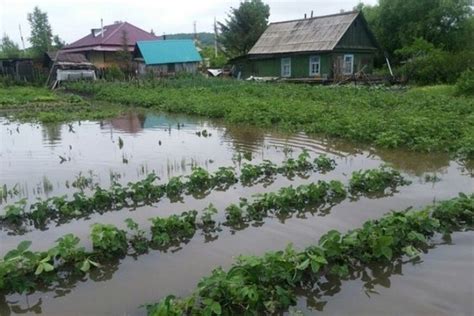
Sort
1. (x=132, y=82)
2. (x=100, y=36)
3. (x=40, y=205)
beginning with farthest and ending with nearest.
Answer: (x=100, y=36), (x=132, y=82), (x=40, y=205)

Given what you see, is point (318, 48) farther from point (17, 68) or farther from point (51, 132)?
point (17, 68)

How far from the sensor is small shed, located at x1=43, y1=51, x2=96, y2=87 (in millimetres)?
35062

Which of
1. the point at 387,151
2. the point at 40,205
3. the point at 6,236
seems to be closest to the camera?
the point at 6,236

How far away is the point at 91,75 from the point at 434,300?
35.6m

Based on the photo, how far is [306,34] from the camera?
1356 inches

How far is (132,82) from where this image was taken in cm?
3228

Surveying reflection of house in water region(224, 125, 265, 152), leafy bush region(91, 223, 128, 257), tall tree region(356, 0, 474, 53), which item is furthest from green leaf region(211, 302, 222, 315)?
tall tree region(356, 0, 474, 53)

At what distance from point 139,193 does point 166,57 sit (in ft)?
118

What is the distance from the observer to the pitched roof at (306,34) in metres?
32.3

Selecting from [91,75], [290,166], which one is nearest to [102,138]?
[290,166]

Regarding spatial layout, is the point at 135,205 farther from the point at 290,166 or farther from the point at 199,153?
the point at 199,153

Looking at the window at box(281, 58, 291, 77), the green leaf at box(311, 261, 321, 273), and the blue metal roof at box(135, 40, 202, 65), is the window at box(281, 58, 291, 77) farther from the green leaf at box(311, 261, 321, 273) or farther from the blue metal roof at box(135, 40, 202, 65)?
the green leaf at box(311, 261, 321, 273)

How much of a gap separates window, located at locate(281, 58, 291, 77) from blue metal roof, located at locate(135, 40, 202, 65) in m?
10.6

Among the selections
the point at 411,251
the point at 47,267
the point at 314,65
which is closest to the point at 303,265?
the point at 411,251
